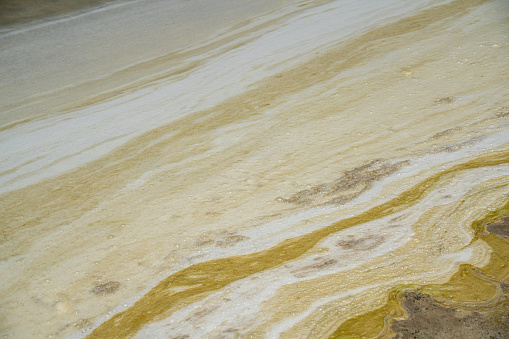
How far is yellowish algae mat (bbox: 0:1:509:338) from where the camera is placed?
70 centimetres

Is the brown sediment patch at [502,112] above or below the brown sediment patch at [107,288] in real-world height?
above

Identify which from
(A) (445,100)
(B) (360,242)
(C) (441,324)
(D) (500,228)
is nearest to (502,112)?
(A) (445,100)

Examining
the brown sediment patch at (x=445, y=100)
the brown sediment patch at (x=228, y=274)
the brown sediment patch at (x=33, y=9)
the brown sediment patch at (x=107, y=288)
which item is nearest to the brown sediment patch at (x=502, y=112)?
the brown sediment patch at (x=445, y=100)

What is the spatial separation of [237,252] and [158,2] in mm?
2011

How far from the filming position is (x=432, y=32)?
1.56 metres

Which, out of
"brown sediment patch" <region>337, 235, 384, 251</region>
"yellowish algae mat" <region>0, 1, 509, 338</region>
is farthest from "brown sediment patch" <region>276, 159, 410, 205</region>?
"brown sediment patch" <region>337, 235, 384, 251</region>

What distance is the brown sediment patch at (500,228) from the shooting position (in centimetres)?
77

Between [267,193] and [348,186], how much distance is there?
6.2 inches

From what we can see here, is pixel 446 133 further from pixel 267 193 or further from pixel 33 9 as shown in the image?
pixel 33 9

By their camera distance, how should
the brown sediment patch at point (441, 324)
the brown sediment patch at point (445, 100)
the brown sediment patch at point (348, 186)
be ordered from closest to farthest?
the brown sediment patch at point (441, 324), the brown sediment patch at point (348, 186), the brown sediment patch at point (445, 100)

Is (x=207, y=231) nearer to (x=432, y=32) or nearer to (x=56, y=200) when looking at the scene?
(x=56, y=200)

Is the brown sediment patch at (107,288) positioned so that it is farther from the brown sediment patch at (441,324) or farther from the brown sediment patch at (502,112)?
the brown sediment patch at (502,112)

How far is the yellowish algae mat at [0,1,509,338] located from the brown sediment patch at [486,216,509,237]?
1cm

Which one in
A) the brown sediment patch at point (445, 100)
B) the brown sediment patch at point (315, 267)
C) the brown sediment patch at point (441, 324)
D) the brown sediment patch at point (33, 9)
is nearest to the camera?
the brown sediment patch at point (441, 324)
